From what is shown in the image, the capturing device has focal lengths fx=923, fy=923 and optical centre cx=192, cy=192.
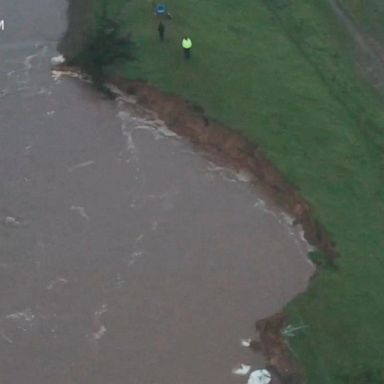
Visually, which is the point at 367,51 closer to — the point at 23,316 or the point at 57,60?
the point at 57,60

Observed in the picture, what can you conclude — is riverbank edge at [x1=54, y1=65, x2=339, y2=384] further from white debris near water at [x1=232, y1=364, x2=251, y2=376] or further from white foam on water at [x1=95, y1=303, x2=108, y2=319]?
white foam on water at [x1=95, y1=303, x2=108, y2=319]

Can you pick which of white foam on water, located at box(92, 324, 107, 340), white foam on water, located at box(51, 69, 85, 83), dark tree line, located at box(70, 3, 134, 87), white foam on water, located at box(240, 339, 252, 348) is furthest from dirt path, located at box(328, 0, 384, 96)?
white foam on water, located at box(92, 324, 107, 340)

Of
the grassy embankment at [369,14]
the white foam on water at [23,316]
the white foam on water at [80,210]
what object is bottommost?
the white foam on water at [23,316]

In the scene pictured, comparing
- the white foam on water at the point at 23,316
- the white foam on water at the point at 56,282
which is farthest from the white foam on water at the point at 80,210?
the white foam on water at the point at 23,316

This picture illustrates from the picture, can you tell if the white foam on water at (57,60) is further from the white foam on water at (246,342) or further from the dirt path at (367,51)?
the white foam on water at (246,342)

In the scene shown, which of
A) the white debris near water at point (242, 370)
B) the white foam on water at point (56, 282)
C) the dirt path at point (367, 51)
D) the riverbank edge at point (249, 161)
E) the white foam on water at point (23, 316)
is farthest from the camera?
the dirt path at point (367, 51)

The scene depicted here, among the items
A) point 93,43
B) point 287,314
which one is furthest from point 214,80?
point 287,314

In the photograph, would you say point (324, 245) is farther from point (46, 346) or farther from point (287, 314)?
point (46, 346)
